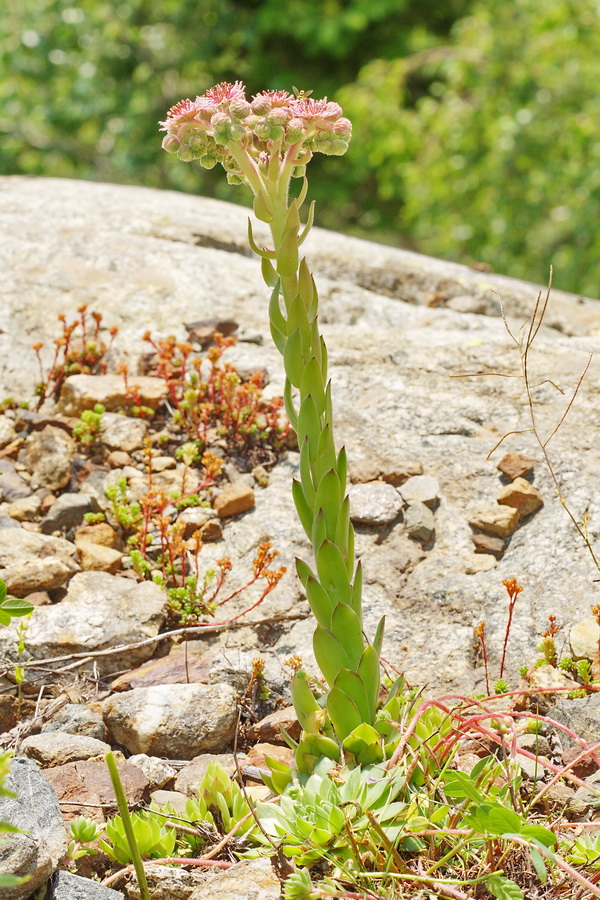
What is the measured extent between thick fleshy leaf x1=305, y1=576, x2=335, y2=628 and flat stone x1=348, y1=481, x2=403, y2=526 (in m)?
1.09

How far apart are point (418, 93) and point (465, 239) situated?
433 centimetres

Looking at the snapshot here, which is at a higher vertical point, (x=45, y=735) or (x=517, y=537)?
(x=517, y=537)

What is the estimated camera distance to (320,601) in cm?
200

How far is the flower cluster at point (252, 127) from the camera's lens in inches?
73.8

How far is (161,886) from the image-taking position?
183 centimetres

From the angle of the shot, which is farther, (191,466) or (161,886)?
(191,466)

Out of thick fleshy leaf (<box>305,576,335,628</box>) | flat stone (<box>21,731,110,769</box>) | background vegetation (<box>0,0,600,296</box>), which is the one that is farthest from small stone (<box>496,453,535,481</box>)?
background vegetation (<box>0,0,600,296</box>)

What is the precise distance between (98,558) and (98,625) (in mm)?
324

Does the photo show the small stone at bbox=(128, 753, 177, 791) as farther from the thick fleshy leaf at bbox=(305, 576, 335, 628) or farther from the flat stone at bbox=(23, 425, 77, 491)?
the flat stone at bbox=(23, 425, 77, 491)

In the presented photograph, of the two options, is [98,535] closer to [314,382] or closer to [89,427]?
[89,427]

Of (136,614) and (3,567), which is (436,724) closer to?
(136,614)

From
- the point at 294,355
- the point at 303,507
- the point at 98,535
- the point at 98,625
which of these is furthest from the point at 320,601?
the point at 98,535

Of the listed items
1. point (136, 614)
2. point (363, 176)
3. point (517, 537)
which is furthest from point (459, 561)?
point (363, 176)

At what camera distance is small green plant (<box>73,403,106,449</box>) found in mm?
3500
